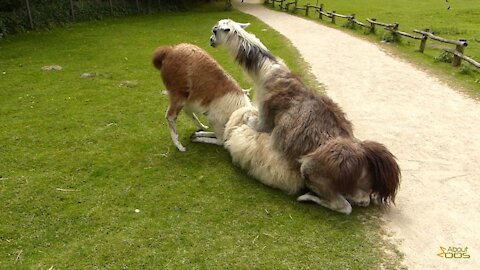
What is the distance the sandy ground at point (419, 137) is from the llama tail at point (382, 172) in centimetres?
32

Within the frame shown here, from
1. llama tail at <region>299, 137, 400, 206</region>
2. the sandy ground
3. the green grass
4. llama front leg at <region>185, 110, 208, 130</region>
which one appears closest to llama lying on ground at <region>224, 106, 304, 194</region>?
llama tail at <region>299, 137, 400, 206</region>

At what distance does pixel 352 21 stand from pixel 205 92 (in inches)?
561

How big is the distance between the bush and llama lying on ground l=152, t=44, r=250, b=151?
12148 mm

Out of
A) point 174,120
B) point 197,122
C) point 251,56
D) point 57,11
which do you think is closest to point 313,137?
point 251,56

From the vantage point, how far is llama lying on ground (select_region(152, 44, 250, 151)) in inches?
209

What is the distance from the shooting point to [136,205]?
14.5ft

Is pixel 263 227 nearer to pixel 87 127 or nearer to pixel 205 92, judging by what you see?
pixel 205 92

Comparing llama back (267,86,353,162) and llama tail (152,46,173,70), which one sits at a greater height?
llama tail (152,46,173,70)

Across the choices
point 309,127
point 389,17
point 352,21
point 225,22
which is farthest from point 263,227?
point 389,17

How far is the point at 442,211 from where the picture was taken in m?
4.37

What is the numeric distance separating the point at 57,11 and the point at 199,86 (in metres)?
15.2

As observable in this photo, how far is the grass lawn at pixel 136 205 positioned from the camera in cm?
362

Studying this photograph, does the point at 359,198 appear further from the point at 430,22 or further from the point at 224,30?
the point at 430,22

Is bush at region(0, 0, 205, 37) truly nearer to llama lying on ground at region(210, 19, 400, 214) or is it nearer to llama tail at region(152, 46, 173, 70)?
llama tail at region(152, 46, 173, 70)
